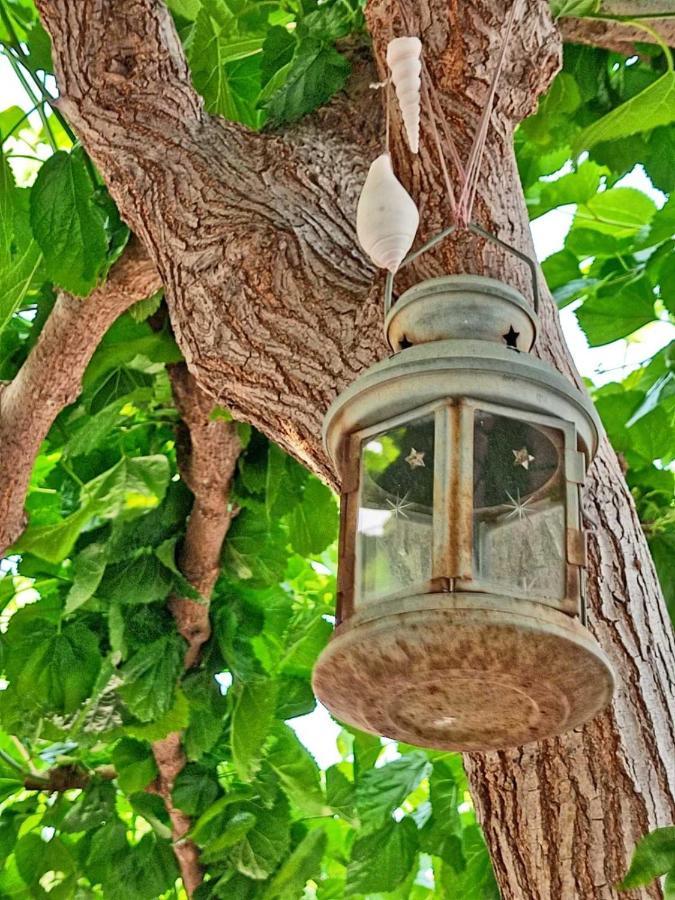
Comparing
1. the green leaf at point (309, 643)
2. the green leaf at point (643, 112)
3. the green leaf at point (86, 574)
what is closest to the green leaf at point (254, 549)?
the green leaf at point (309, 643)

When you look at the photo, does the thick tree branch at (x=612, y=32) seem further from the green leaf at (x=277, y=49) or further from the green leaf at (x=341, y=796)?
the green leaf at (x=341, y=796)

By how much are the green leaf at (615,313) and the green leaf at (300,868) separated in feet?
3.28

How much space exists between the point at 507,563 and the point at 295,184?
641 millimetres

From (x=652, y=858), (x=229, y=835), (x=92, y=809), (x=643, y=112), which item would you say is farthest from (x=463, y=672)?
(x=92, y=809)

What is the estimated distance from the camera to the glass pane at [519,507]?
0.74m

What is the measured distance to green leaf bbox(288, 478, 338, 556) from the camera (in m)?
1.87

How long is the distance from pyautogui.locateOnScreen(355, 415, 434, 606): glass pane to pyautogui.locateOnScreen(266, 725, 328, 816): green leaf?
129cm

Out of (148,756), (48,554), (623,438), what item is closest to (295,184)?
(623,438)

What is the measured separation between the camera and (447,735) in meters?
0.80

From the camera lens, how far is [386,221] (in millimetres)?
891

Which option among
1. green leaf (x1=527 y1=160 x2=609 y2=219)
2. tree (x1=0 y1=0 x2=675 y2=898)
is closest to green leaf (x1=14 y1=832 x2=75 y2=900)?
tree (x1=0 y1=0 x2=675 y2=898)

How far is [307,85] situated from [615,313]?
0.54 m

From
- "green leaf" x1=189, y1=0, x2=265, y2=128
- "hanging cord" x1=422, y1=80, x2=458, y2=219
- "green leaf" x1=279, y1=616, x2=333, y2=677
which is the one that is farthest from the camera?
"green leaf" x1=279, y1=616, x2=333, y2=677

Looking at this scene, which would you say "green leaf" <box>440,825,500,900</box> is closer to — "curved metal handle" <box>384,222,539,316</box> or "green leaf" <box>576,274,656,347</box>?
"green leaf" <box>576,274,656,347</box>
